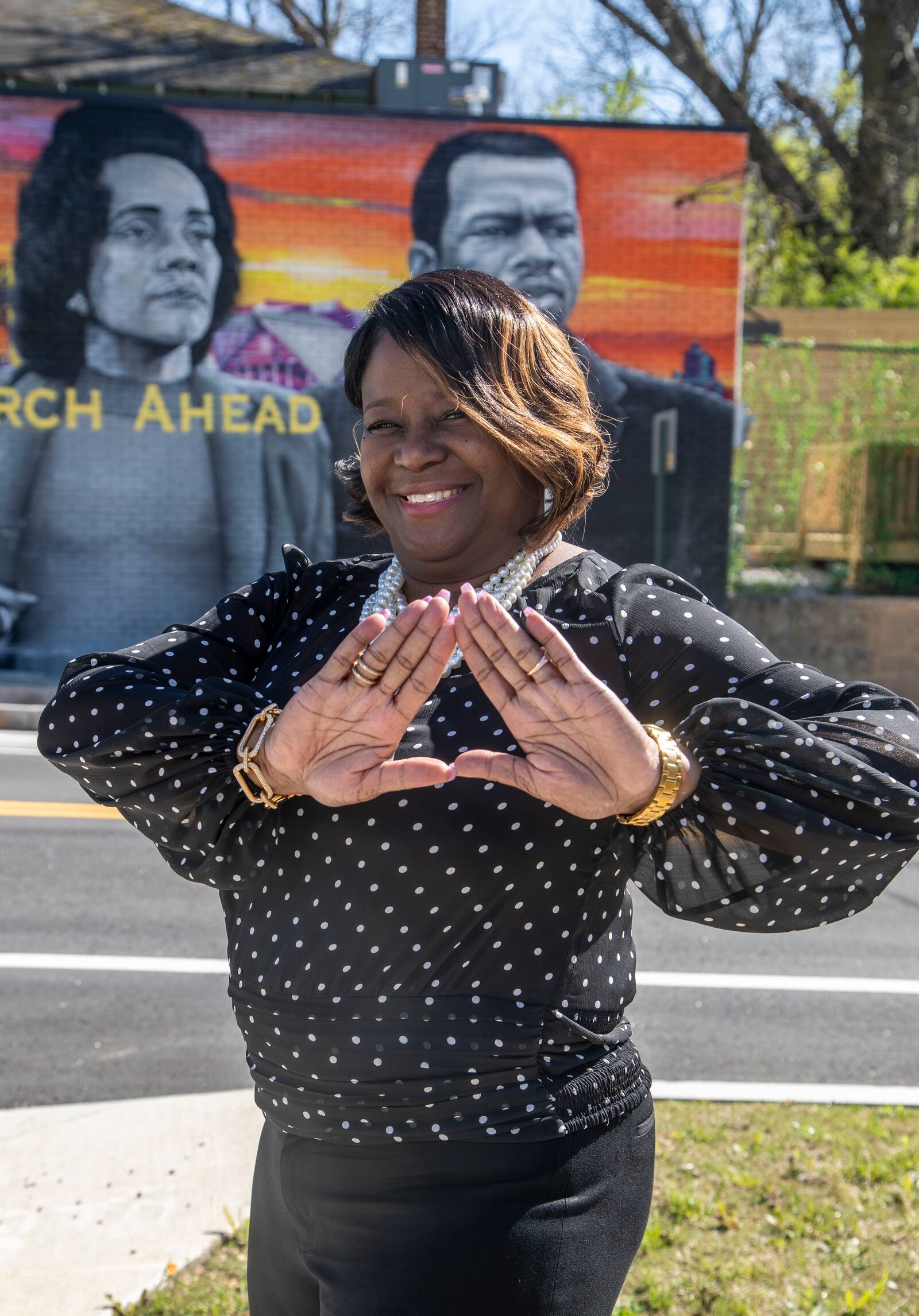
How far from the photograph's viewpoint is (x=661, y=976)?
5.92 meters

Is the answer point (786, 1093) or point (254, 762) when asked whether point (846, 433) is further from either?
point (254, 762)

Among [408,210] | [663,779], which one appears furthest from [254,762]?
[408,210]

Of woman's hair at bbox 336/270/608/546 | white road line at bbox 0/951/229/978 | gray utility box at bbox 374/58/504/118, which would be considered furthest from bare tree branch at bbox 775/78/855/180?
woman's hair at bbox 336/270/608/546

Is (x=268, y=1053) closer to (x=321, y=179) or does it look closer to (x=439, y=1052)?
(x=439, y=1052)

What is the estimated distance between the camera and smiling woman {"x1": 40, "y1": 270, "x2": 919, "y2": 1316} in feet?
5.34

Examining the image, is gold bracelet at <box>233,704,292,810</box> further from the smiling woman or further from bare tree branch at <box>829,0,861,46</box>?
bare tree branch at <box>829,0,861,46</box>

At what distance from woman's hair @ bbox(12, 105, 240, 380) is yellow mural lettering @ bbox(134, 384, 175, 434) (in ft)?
2.53

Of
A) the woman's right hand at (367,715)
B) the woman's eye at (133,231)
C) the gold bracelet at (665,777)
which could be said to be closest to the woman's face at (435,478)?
the woman's right hand at (367,715)

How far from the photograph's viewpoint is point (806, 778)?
1619 millimetres

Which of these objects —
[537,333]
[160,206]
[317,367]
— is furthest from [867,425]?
[537,333]

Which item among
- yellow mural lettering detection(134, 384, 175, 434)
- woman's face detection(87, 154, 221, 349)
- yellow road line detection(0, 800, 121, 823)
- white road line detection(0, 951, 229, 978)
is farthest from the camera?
yellow mural lettering detection(134, 384, 175, 434)

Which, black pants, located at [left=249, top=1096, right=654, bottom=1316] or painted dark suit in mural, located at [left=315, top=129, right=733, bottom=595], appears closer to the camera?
black pants, located at [left=249, top=1096, right=654, bottom=1316]

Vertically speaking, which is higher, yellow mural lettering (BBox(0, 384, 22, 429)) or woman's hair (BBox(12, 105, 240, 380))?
woman's hair (BBox(12, 105, 240, 380))

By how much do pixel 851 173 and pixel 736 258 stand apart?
14.8 meters
